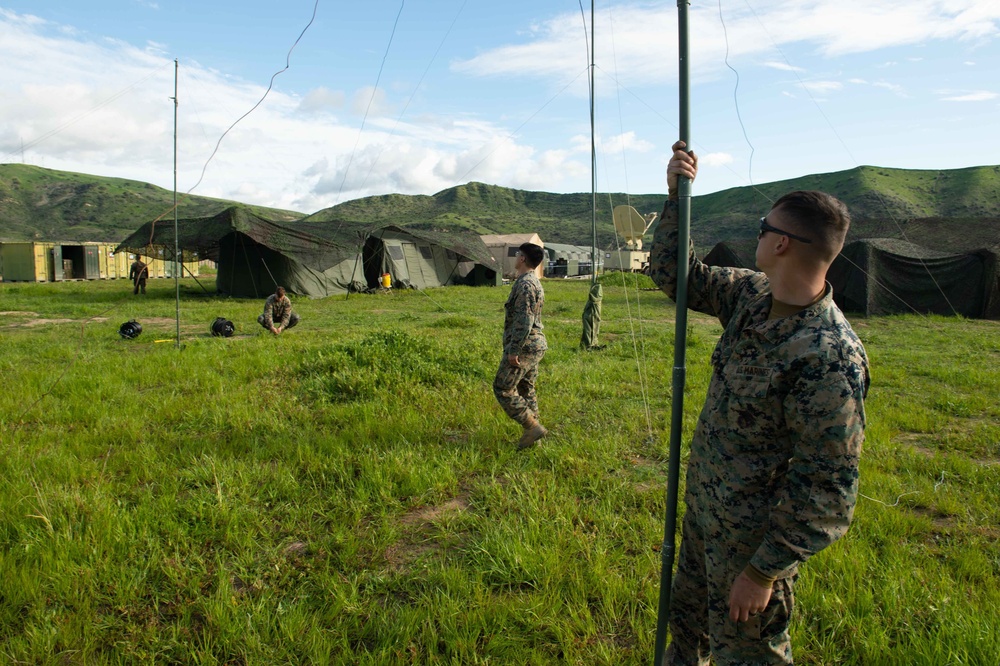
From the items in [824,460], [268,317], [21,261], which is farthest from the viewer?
[21,261]

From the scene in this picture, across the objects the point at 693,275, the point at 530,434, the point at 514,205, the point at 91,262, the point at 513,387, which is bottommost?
the point at 530,434

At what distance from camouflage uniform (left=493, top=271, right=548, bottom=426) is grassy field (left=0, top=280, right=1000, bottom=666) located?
1.27ft

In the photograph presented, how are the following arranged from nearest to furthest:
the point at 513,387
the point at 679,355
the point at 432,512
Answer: the point at 679,355
the point at 432,512
the point at 513,387

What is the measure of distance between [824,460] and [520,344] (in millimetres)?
3369

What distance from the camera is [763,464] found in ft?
5.80

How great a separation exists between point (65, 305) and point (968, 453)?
65.5ft

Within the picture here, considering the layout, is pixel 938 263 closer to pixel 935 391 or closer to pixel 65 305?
pixel 935 391

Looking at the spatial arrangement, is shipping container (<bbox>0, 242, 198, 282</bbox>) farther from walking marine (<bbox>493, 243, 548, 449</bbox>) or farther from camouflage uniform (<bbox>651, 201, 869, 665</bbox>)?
camouflage uniform (<bbox>651, 201, 869, 665</bbox>)

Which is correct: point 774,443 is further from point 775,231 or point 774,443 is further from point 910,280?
point 910,280

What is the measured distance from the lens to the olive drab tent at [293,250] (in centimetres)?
1944

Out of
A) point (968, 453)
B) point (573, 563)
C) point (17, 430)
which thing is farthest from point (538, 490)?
point (17, 430)

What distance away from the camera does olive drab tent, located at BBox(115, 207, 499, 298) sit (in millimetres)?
19438

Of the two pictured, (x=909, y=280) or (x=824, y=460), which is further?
(x=909, y=280)

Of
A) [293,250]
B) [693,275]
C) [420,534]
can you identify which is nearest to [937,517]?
[693,275]
